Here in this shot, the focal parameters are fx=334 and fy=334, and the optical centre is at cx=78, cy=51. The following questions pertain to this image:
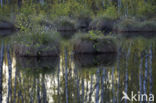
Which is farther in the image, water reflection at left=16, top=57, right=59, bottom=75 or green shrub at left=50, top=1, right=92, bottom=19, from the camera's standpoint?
green shrub at left=50, top=1, right=92, bottom=19

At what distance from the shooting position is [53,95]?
8.65 metres

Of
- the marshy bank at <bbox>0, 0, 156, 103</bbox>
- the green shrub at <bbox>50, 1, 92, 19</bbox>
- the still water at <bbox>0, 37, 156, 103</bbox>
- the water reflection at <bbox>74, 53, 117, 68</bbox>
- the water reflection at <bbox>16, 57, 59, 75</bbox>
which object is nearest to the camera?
the still water at <bbox>0, 37, 156, 103</bbox>

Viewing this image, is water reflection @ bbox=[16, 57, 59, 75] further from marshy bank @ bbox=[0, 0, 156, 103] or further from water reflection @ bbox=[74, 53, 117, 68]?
water reflection @ bbox=[74, 53, 117, 68]

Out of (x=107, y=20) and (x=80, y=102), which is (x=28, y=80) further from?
(x=107, y=20)

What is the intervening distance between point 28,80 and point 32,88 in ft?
3.93

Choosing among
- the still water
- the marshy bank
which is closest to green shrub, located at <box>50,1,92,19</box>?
the marshy bank

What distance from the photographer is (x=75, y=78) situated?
35.6 ft

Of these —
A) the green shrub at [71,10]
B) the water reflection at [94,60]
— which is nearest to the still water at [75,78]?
the water reflection at [94,60]

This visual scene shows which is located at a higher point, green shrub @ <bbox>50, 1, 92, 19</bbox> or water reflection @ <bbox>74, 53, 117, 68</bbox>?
green shrub @ <bbox>50, 1, 92, 19</bbox>

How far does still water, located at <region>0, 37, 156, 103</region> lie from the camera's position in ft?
28.0

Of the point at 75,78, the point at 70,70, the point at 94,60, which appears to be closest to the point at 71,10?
the point at 94,60

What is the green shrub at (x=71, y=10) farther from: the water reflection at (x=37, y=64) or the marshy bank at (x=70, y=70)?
the water reflection at (x=37, y=64)

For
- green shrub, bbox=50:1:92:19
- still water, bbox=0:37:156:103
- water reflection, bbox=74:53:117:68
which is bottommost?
still water, bbox=0:37:156:103

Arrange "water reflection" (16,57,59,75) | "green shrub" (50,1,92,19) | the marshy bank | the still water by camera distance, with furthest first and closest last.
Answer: "green shrub" (50,1,92,19) → "water reflection" (16,57,59,75) → the marshy bank → the still water
